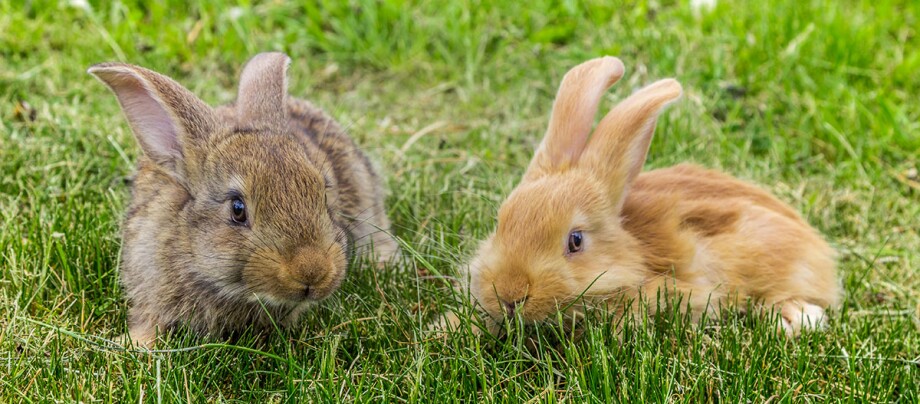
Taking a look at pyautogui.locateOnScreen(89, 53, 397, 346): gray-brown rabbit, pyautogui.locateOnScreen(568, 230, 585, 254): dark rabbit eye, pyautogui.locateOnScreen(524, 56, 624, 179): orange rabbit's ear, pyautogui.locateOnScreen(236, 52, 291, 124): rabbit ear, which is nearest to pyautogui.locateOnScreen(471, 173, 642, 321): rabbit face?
pyautogui.locateOnScreen(568, 230, 585, 254): dark rabbit eye

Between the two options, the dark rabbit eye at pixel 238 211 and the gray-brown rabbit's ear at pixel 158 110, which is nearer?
the dark rabbit eye at pixel 238 211

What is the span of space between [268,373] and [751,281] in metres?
1.94

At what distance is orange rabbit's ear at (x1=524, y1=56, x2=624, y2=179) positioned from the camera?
12.7 feet

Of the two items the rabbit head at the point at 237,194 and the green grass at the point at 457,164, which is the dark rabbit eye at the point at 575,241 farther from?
the rabbit head at the point at 237,194

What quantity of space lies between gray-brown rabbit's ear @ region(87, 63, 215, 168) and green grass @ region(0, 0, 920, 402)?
560 millimetres

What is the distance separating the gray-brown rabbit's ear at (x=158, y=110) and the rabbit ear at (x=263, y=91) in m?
0.21

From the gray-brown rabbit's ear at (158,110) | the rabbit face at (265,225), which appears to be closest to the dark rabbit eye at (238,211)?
the rabbit face at (265,225)

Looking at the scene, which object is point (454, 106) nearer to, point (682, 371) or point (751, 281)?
point (751, 281)

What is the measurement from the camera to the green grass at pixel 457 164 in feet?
10.9

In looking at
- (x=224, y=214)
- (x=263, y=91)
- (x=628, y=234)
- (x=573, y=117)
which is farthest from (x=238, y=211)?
(x=628, y=234)

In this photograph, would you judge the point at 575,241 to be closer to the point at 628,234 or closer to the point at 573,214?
the point at 573,214

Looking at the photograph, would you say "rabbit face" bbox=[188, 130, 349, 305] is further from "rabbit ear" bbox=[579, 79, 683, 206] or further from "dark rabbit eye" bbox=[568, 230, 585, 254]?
"rabbit ear" bbox=[579, 79, 683, 206]

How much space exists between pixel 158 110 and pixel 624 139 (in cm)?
179

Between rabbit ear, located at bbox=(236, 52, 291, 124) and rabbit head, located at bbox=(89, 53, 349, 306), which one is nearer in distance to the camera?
rabbit head, located at bbox=(89, 53, 349, 306)
